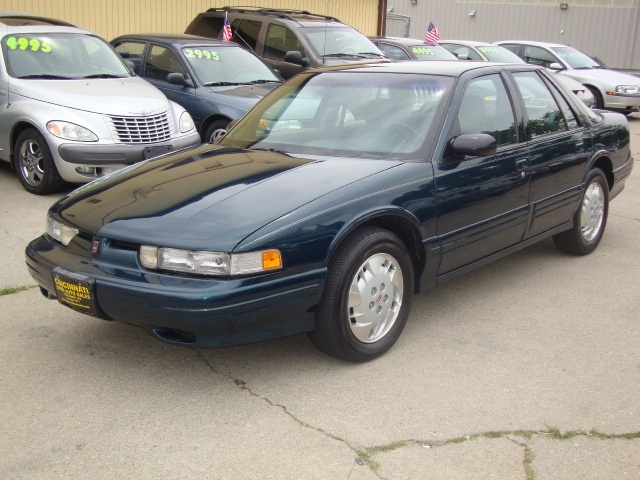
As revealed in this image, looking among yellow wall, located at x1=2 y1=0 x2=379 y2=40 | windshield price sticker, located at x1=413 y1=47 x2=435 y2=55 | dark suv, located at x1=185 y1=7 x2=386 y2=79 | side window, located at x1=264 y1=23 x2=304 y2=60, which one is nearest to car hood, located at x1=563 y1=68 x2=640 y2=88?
windshield price sticker, located at x1=413 y1=47 x2=435 y2=55

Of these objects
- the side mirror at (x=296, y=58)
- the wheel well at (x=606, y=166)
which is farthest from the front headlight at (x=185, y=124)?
the wheel well at (x=606, y=166)

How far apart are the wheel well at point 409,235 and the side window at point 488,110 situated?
801mm

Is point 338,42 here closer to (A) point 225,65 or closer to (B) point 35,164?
(A) point 225,65

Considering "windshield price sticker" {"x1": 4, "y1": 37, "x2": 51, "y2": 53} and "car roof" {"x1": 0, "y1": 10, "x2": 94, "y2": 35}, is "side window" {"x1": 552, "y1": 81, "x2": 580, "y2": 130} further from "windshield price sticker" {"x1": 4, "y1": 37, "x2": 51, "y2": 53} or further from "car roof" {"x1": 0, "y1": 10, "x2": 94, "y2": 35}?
"car roof" {"x1": 0, "y1": 10, "x2": 94, "y2": 35}

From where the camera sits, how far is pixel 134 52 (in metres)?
10.8

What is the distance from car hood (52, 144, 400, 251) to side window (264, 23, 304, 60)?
766 centimetres

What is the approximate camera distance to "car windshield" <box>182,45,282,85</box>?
33.1ft

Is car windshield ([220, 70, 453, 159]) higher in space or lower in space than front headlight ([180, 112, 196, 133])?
higher

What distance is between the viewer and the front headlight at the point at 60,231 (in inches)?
166

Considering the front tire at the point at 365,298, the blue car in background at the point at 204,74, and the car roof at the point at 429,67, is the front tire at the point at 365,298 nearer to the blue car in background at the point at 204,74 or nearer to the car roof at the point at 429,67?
the car roof at the point at 429,67

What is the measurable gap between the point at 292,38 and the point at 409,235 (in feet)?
27.1

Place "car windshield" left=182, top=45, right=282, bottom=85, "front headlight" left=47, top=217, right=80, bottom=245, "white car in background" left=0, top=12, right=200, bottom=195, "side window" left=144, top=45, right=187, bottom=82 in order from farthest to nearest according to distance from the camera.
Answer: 1. "side window" left=144, top=45, right=187, bottom=82
2. "car windshield" left=182, top=45, right=282, bottom=85
3. "white car in background" left=0, top=12, right=200, bottom=195
4. "front headlight" left=47, top=217, right=80, bottom=245

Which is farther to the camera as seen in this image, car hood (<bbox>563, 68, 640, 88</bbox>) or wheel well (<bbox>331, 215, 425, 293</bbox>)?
car hood (<bbox>563, 68, 640, 88</bbox>)

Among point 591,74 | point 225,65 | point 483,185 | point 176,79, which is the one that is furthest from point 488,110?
point 591,74
